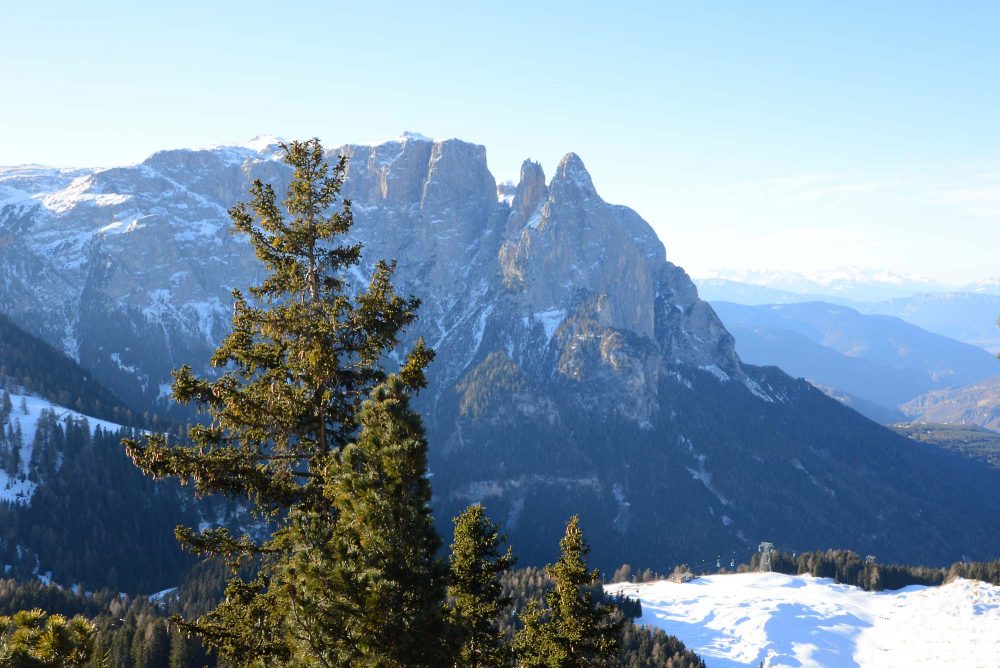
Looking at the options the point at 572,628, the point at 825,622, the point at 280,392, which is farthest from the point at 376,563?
the point at 825,622

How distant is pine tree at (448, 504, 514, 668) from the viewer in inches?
1123

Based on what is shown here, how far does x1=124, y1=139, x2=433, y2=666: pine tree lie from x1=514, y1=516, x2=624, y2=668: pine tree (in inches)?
666

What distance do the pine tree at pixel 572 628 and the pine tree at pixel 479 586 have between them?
2643 mm

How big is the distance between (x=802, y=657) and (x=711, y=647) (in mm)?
17991

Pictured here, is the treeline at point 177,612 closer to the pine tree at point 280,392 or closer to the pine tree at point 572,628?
the pine tree at point 572,628

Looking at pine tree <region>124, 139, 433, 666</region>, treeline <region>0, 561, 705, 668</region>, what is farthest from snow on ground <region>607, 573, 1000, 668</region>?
pine tree <region>124, 139, 433, 666</region>

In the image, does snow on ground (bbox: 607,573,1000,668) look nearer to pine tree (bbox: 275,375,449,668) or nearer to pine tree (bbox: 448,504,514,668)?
pine tree (bbox: 448,504,514,668)

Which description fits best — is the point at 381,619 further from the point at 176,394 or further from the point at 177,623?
the point at 176,394

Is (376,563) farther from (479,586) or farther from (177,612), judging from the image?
(177,612)

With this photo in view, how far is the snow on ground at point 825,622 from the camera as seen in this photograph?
142 meters

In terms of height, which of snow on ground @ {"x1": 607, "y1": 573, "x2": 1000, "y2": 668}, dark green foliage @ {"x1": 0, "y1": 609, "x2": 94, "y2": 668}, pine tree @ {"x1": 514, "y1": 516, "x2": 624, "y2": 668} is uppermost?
dark green foliage @ {"x1": 0, "y1": 609, "x2": 94, "y2": 668}

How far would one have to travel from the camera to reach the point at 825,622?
521 ft

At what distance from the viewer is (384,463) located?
49.8 ft

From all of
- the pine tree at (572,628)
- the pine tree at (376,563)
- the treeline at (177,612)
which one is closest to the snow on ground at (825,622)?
the treeline at (177,612)
